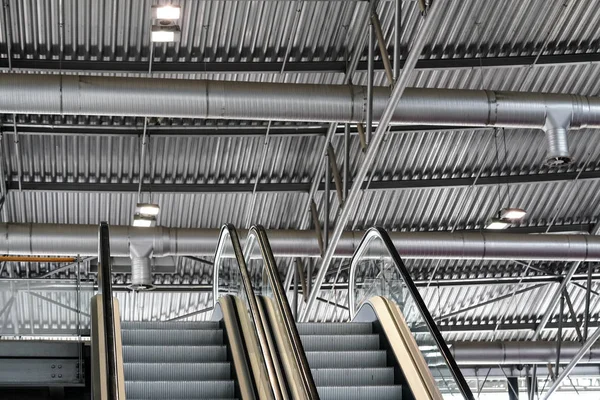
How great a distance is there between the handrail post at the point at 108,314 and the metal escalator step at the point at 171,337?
0.96m

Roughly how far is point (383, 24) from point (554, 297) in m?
12.6

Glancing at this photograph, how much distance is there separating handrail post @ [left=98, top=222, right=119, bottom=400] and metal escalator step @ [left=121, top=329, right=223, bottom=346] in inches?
37.9

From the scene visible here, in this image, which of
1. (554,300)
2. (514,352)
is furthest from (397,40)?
(514,352)

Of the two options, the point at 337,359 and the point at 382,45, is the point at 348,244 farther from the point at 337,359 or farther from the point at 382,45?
the point at 337,359

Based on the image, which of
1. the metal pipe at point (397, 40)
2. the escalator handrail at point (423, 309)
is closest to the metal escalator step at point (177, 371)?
the escalator handrail at point (423, 309)

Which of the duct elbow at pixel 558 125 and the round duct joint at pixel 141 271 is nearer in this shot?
the duct elbow at pixel 558 125

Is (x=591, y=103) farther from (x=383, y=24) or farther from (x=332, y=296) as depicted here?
(x=332, y=296)

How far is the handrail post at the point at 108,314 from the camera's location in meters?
5.86

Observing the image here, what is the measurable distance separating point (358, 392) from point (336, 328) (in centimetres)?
128

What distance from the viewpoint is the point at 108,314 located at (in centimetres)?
678

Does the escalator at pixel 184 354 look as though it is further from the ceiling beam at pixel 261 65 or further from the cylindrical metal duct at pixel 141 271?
the cylindrical metal duct at pixel 141 271

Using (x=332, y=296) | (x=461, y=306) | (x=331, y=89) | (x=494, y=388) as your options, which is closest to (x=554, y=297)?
(x=461, y=306)

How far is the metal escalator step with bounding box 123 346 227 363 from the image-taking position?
26.8 feet

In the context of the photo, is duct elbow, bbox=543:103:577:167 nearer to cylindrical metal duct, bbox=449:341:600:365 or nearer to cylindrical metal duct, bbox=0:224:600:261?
cylindrical metal duct, bbox=0:224:600:261
